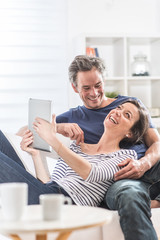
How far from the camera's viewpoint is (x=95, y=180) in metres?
1.96

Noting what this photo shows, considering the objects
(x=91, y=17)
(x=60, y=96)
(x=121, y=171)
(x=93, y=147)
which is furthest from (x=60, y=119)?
(x=91, y=17)

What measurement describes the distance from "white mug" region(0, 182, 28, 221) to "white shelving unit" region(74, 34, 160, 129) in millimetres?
2806

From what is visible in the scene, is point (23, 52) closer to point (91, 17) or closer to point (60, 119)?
point (91, 17)

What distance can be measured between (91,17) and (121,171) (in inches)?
95.6

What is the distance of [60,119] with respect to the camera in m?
2.64

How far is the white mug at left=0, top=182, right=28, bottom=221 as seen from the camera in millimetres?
Result: 1172

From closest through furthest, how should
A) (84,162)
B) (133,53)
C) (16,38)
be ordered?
(84,162), (16,38), (133,53)

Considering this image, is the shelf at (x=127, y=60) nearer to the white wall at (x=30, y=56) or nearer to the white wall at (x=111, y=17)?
the white wall at (x=111, y=17)

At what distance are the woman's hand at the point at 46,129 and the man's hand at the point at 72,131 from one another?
0.33 m

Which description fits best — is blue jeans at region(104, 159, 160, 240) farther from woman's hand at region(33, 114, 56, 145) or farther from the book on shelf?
the book on shelf

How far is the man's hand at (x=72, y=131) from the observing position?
2392 millimetres

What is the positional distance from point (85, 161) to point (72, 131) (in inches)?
21.6

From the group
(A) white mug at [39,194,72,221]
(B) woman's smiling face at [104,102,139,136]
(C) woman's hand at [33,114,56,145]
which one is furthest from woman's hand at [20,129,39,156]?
(A) white mug at [39,194,72,221]

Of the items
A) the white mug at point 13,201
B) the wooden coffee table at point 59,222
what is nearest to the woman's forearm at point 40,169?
the wooden coffee table at point 59,222
